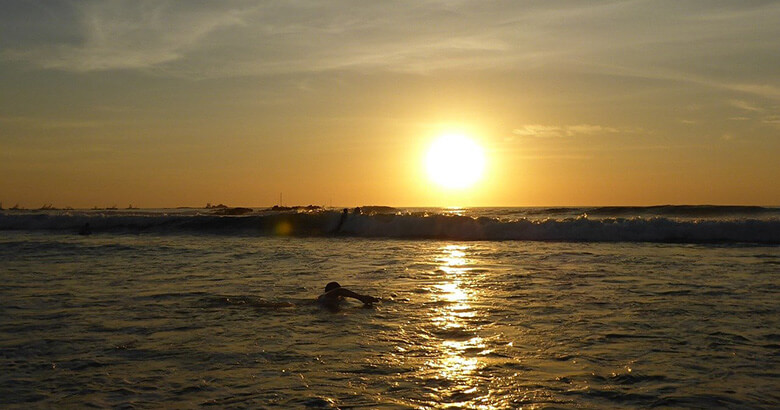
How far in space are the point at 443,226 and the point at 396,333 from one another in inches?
914

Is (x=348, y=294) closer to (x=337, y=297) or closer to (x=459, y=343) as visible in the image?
(x=337, y=297)

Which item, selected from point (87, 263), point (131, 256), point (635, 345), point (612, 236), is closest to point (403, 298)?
point (635, 345)

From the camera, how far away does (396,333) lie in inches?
317

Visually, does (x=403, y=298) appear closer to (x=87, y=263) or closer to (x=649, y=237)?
(x=87, y=263)

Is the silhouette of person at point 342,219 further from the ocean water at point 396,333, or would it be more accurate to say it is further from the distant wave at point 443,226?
the ocean water at point 396,333

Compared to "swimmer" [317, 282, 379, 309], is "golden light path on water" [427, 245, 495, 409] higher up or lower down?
lower down

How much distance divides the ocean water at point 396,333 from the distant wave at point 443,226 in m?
8.15

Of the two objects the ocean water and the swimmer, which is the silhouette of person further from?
the swimmer

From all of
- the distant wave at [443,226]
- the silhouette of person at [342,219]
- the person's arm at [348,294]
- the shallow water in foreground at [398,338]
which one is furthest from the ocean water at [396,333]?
the silhouette of person at [342,219]

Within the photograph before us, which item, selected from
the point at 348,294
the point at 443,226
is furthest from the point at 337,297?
the point at 443,226

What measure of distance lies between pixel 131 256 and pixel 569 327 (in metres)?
14.7

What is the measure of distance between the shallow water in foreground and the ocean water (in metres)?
0.03

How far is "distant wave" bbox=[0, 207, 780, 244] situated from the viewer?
25.8 m

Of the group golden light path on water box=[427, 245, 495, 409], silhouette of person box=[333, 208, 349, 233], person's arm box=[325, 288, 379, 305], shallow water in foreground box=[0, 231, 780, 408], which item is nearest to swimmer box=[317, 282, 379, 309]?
person's arm box=[325, 288, 379, 305]
